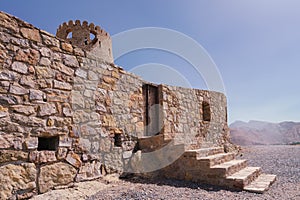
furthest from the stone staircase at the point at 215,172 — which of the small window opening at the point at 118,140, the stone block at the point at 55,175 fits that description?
the stone block at the point at 55,175

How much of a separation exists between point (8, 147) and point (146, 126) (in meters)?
3.34

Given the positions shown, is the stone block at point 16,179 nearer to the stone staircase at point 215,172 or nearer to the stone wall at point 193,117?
the stone staircase at point 215,172

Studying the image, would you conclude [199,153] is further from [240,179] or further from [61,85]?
[61,85]

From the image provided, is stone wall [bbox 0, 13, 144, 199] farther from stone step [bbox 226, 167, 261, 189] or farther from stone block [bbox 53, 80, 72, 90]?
stone step [bbox 226, 167, 261, 189]

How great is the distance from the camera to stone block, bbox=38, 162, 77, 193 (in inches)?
129

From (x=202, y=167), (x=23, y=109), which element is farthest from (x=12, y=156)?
(x=202, y=167)

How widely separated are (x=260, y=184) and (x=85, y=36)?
53.6 feet

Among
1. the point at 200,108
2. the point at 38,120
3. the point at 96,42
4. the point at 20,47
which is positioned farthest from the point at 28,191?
the point at 96,42

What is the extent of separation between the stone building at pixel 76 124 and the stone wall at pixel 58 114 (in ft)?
0.04

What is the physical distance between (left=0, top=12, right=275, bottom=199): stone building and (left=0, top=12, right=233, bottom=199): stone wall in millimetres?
14

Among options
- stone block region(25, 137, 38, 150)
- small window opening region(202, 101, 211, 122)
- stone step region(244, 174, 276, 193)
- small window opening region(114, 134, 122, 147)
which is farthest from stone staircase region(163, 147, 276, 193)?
small window opening region(202, 101, 211, 122)

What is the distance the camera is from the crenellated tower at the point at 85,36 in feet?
56.5

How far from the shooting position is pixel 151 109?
6.03m

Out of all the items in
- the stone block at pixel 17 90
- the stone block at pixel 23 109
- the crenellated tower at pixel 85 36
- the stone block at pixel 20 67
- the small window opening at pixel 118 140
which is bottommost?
the small window opening at pixel 118 140
